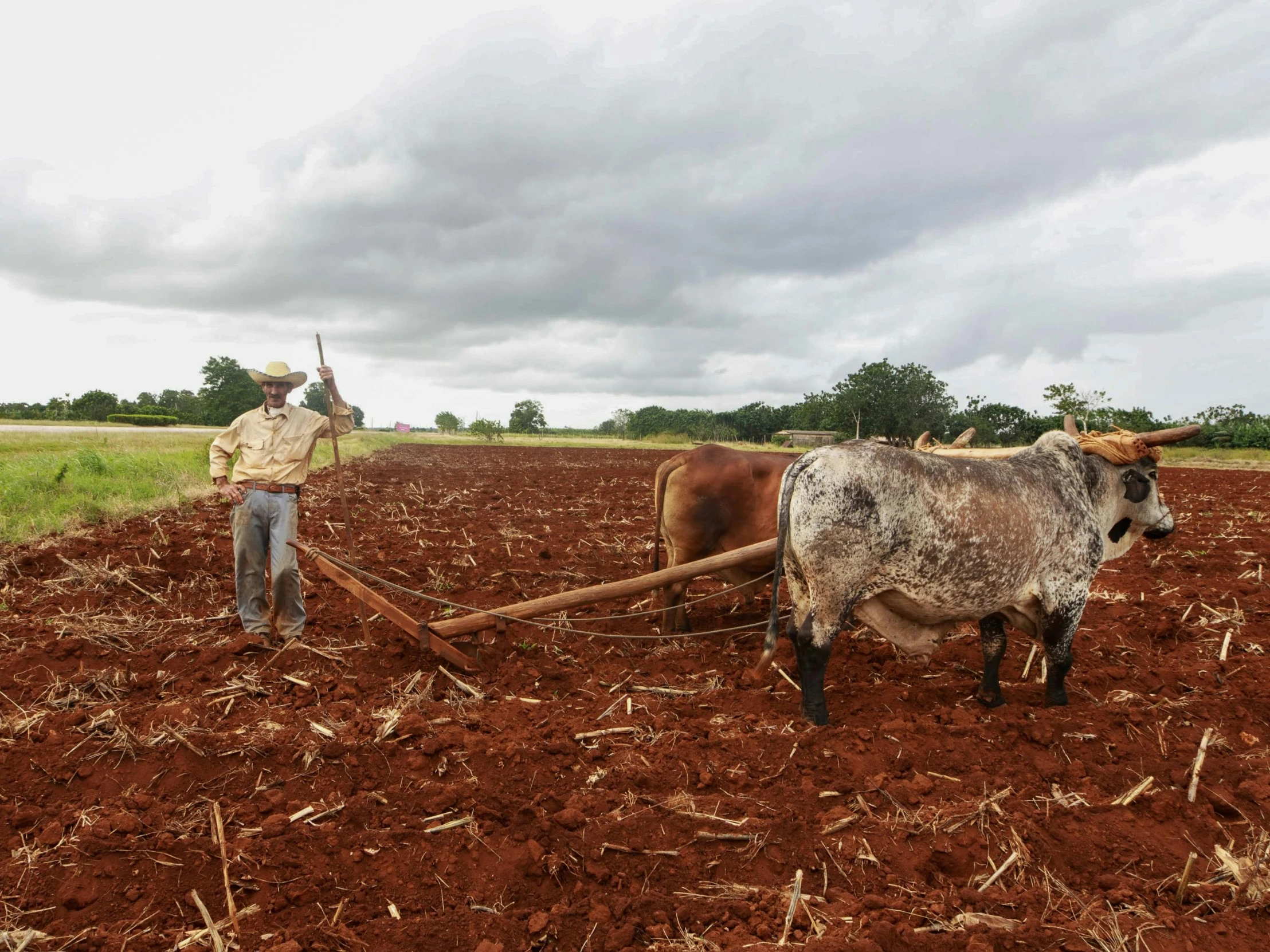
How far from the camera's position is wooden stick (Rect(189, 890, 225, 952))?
271 cm

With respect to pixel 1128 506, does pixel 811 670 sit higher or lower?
lower

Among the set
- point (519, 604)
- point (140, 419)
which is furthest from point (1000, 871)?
point (140, 419)

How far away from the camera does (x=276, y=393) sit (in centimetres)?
633

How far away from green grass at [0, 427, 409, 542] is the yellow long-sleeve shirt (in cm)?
569

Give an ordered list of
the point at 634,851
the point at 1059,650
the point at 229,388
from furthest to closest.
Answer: the point at 229,388, the point at 1059,650, the point at 634,851

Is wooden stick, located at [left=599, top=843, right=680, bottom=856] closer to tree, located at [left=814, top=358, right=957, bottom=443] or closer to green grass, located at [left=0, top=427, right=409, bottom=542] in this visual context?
green grass, located at [left=0, top=427, right=409, bottom=542]

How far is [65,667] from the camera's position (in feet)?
18.1

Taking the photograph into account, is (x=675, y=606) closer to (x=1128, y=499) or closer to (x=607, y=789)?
(x=607, y=789)

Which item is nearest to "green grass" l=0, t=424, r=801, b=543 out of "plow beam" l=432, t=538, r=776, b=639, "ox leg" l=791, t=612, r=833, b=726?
"plow beam" l=432, t=538, r=776, b=639

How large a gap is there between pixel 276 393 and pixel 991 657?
6189 mm

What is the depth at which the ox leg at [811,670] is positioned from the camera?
15.4 ft

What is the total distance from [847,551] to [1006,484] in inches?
51.4

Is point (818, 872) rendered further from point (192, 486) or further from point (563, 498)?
point (192, 486)

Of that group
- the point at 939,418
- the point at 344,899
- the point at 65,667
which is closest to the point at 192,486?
the point at 65,667
